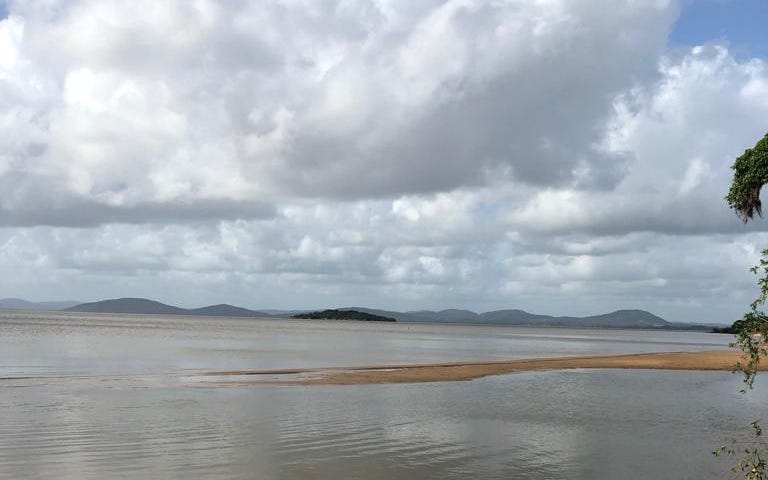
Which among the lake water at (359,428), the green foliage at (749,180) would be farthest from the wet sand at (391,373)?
the green foliage at (749,180)

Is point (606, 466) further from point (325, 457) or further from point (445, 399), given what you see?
point (445, 399)

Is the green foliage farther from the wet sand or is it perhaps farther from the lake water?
the wet sand

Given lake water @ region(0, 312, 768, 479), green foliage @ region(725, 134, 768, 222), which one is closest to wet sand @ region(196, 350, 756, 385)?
lake water @ region(0, 312, 768, 479)

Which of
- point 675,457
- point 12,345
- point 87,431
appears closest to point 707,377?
point 675,457

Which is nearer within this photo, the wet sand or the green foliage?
the green foliage

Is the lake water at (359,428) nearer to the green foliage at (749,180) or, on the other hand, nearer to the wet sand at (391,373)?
the wet sand at (391,373)

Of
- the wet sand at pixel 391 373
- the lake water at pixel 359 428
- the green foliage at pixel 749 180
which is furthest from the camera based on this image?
the wet sand at pixel 391 373

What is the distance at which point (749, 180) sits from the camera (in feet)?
43.7

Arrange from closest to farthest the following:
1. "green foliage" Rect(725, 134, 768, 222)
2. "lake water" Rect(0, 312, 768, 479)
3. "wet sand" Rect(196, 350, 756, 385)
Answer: "green foliage" Rect(725, 134, 768, 222) < "lake water" Rect(0, 312, 768, 479) < "wet sand" Rect(196, 350, 756, 385)

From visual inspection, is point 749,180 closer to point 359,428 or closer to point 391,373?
point 359,428

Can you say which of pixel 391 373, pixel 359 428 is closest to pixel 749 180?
pixel 359 428

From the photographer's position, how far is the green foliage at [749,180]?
12.9m

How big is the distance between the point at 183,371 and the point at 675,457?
106 ft

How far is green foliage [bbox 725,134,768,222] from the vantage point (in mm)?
12927
